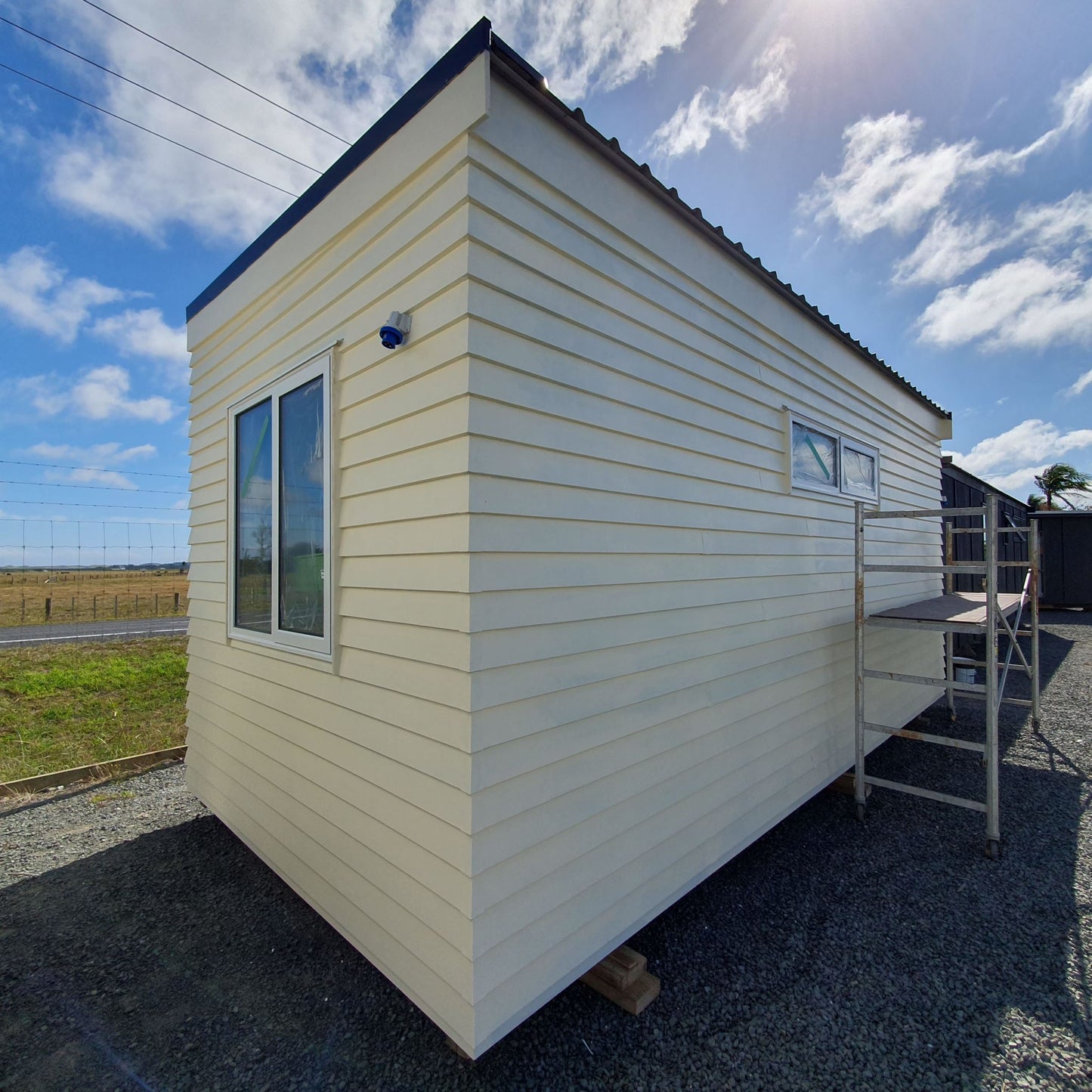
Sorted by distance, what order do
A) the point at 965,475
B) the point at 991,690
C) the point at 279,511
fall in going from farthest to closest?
the point at 965,475 → the point at 991,690 → the point at 279,511

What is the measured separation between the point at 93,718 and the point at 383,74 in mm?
6829

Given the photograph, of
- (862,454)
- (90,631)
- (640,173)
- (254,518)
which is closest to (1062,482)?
(862,454)

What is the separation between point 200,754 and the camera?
3504mm

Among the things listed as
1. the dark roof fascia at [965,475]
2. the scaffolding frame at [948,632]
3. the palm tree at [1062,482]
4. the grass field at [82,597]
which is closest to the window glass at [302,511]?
the scaffolding frame at [948,632]

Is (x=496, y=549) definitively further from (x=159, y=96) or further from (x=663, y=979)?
(x=159, y=96)

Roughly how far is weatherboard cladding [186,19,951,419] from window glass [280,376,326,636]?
88 centimetres

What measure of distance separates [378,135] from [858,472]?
4140mm

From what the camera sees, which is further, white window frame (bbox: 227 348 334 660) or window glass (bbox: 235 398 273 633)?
window glass (bbox: 235 398 273 633)

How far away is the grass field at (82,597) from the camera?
53.6ft

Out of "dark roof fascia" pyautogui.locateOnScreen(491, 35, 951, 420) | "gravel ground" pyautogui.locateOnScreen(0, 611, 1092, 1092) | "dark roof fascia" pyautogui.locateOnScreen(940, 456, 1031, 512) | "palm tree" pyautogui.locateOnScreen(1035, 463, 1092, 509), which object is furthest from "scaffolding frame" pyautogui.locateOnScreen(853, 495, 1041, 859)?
"palm tree" pyautogui.locateOnScreen(1035, 463, 1092, 509)

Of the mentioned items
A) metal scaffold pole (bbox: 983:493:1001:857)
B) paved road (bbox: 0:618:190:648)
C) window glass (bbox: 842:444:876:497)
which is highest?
window glass (bbox: 842:444:876:497)

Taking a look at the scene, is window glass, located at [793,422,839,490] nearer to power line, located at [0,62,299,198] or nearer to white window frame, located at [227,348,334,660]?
white window frame, located at [227,348,334,660]

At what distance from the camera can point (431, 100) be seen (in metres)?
1.76

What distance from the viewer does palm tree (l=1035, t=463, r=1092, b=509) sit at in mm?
24672
